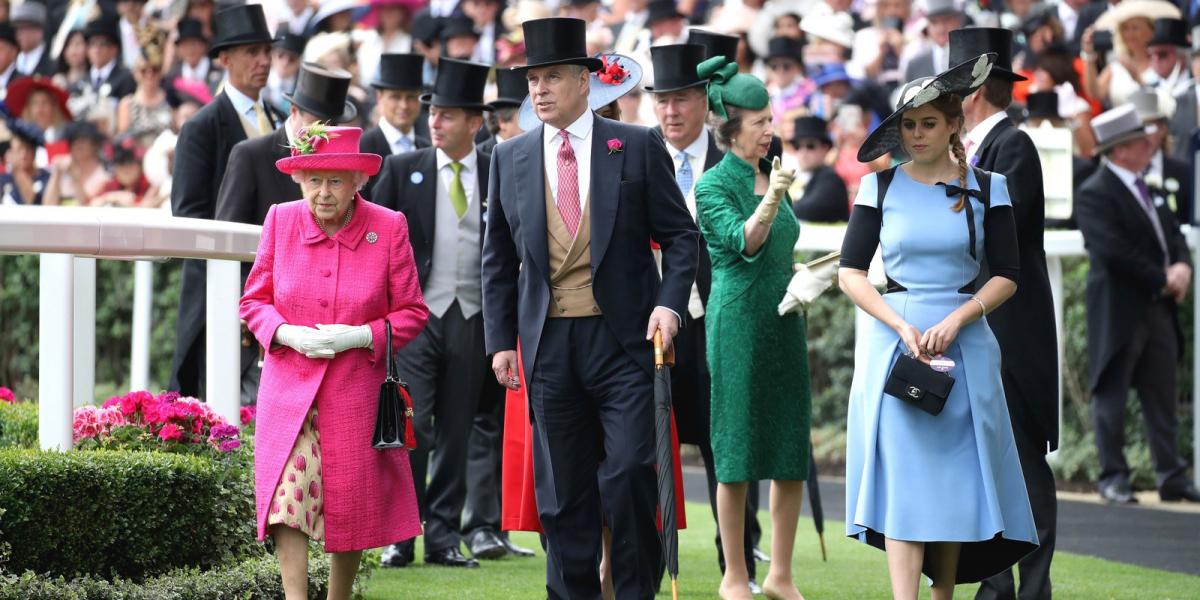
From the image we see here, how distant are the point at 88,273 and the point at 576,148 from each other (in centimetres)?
184

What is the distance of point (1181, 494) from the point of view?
1120 centimetres

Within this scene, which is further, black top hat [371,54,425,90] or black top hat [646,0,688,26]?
black top hat [646,0,688,26]

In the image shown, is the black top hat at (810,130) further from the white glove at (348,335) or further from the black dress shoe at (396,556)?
the white glove at (348,335)

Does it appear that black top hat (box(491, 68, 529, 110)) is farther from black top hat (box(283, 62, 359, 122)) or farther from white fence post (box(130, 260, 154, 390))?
white fence post (box(130, 260, 154, 390))

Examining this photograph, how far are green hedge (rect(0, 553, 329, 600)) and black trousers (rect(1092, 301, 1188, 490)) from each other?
236 inches

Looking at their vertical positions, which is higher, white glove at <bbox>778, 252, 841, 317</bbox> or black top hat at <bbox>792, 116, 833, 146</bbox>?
black top hat at <bbox>792, 116, 833, 146</bbox>

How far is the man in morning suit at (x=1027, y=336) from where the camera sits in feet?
22.1

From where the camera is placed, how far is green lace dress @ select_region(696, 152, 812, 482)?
740cm

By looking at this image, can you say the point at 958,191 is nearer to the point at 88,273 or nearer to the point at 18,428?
the point at 88,273

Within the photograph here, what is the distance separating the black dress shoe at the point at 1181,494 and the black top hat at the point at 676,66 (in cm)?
505

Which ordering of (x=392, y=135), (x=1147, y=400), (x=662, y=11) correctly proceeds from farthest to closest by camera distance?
(x=662, y=11) → (x=1147, y=400) → (x=392, y=135)

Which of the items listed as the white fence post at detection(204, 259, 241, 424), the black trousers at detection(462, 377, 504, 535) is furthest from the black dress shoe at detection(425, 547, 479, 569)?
the white fence post at detection(204, 259, 241, 424)

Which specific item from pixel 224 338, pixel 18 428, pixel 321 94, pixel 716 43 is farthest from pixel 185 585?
pixel 716 43

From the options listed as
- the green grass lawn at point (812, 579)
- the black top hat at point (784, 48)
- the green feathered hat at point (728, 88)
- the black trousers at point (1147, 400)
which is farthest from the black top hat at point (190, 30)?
the green feathered hat at point (728, 88)
